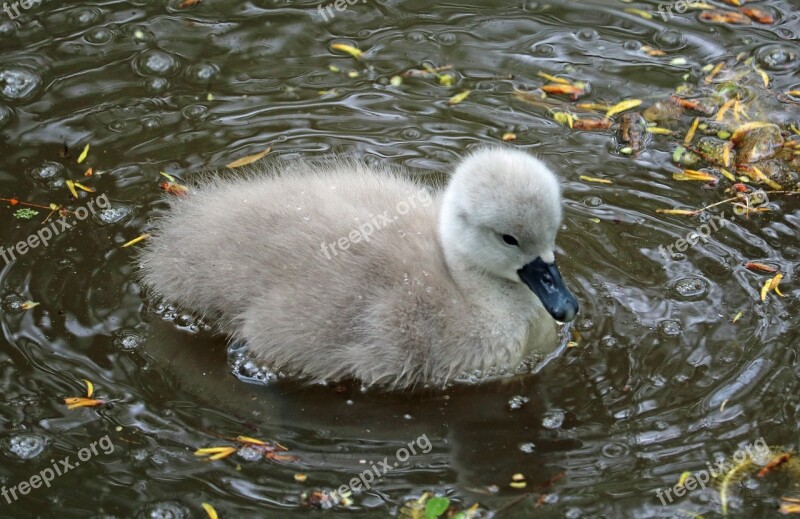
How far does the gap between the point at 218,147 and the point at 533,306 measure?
82.5 inches

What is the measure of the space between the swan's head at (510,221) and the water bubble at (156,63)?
2.52m

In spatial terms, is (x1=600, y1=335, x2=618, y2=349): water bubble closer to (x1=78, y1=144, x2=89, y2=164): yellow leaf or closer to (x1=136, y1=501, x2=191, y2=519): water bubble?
(x1=136, y1=501, x2=191, y2=519): water bubble

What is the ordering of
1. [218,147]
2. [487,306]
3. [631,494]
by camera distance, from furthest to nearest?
[218,147] → [487,306] → [631,494]

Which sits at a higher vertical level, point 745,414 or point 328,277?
point 328,277

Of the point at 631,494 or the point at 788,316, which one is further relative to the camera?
the point at 788,316

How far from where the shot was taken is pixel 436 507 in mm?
3748

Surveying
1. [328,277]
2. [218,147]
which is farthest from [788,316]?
[218,147]

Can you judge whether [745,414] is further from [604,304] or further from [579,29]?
[579,29]

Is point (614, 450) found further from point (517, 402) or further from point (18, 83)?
point (18, 83)

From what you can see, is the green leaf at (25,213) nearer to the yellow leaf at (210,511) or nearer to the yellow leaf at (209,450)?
the yellow leaf at (209,450)

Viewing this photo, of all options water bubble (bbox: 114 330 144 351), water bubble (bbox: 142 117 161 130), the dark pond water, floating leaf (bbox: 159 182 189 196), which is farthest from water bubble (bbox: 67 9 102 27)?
water bubble (bbox: 114 330 144 351)

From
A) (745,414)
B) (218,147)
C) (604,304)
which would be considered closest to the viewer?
(745,414)

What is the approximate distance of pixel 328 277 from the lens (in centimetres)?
434

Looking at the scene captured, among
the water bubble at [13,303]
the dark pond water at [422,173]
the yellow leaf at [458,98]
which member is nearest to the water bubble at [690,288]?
the dark pond water at [422,173]
